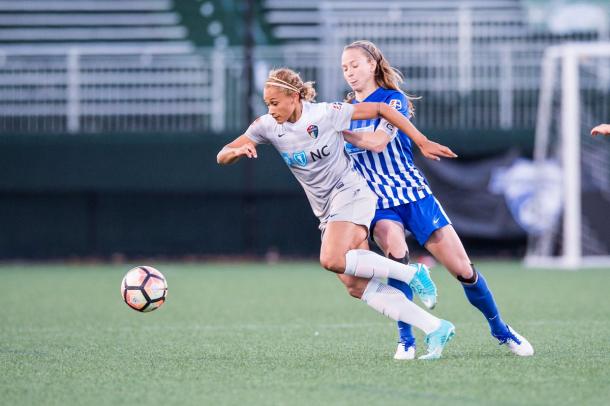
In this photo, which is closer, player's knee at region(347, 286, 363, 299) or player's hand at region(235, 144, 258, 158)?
player's hand at region(235, 144, 258, 158)

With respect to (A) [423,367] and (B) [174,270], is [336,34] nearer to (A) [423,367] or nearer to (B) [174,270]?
(B) [174,270]

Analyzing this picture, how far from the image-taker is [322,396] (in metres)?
4.67

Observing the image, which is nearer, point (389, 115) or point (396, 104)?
point (389, 115)

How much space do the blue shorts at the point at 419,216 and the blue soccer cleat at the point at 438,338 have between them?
1.90 feet

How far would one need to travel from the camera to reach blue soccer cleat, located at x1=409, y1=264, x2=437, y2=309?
5.80 m

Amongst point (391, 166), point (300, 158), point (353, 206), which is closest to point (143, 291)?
point (300, 158)

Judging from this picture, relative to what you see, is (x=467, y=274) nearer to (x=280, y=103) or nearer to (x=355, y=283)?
(x=355, y=283)

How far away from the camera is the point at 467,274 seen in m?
6.08

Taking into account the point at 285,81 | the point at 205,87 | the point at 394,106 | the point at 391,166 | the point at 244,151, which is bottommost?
the point at 391,166

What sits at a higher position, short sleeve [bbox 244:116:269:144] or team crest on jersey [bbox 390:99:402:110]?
team crest on jersey [bbox 390:99:402:110]

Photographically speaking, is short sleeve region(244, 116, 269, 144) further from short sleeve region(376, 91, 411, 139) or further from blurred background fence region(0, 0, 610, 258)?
blurred background fence region(0, 0, 610, 258)

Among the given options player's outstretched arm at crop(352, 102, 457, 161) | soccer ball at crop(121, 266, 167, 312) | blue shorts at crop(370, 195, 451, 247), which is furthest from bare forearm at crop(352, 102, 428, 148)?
soccer ball at crop(121, 266, 167, 312)

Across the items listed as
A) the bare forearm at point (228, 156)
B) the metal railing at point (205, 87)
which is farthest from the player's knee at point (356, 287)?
the metal railing at point (205, 87)

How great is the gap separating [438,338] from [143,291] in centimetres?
191
